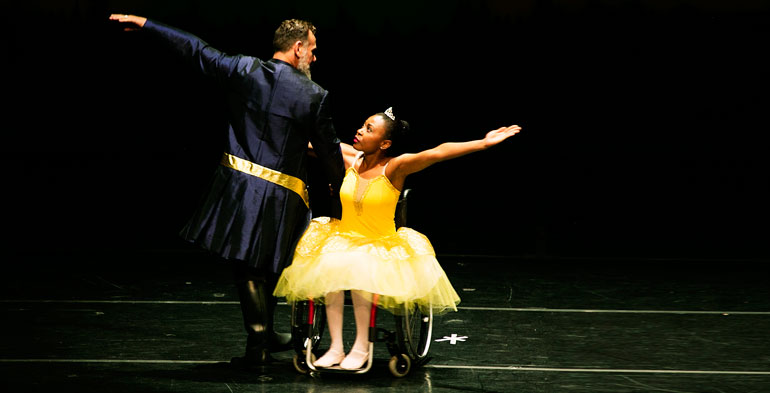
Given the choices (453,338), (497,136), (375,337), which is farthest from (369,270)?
(453,338)

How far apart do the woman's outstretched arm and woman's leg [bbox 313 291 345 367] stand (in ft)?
1.49

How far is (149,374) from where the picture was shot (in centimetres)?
310

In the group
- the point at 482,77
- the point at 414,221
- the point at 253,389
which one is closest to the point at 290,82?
the point at 253,389

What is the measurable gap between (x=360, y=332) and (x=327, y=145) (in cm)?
62

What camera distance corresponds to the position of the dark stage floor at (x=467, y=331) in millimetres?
3047

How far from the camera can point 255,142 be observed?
3.03 metres

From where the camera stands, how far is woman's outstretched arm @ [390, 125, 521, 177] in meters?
2.93

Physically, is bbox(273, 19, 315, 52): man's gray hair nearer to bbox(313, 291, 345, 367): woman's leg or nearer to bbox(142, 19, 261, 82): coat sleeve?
bbox(142, 19, 261, 82): coat sleeve

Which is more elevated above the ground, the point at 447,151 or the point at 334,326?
the point at 447,151

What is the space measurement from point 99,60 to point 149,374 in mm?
6799

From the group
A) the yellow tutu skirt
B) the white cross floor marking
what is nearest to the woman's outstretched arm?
the yellow tutu skirt

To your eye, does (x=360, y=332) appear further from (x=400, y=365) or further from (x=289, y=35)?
(x=289, y=35)

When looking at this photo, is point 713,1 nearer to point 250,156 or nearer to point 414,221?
point 414,221

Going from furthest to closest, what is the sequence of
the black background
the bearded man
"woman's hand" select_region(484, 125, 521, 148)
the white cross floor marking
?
the black background < the white cross floor marking < the bearded man < "woman's hand" select_region(484, 125, 521, 148)
